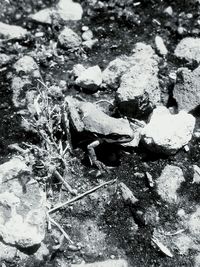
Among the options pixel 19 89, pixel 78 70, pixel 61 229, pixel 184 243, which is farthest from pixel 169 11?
pixel 61 229

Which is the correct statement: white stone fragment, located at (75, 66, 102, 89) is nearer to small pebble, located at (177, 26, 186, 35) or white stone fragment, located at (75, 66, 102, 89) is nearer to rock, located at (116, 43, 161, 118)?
rock, located at (116, 43, 161, 118)

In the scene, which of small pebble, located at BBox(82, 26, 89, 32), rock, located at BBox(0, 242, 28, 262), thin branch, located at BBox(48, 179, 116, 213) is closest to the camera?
rock, located at BBox(0, 242, 28, 262)

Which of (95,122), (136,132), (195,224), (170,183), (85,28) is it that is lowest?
(195,224)

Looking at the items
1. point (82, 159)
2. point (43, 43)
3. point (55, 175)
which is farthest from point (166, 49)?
point (55, 175)

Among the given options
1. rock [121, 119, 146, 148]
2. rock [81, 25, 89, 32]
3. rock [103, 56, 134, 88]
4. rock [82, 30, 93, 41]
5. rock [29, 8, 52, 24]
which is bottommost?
rock [121, 119, 146, 148]

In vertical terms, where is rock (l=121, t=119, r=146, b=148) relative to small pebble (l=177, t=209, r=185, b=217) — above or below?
above

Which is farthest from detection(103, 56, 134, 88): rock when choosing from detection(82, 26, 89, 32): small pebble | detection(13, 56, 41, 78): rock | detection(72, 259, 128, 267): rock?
detection(72, 259, 128, 267): rock

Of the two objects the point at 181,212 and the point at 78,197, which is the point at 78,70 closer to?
the point at 78,197

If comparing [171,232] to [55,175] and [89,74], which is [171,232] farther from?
[89,74]
